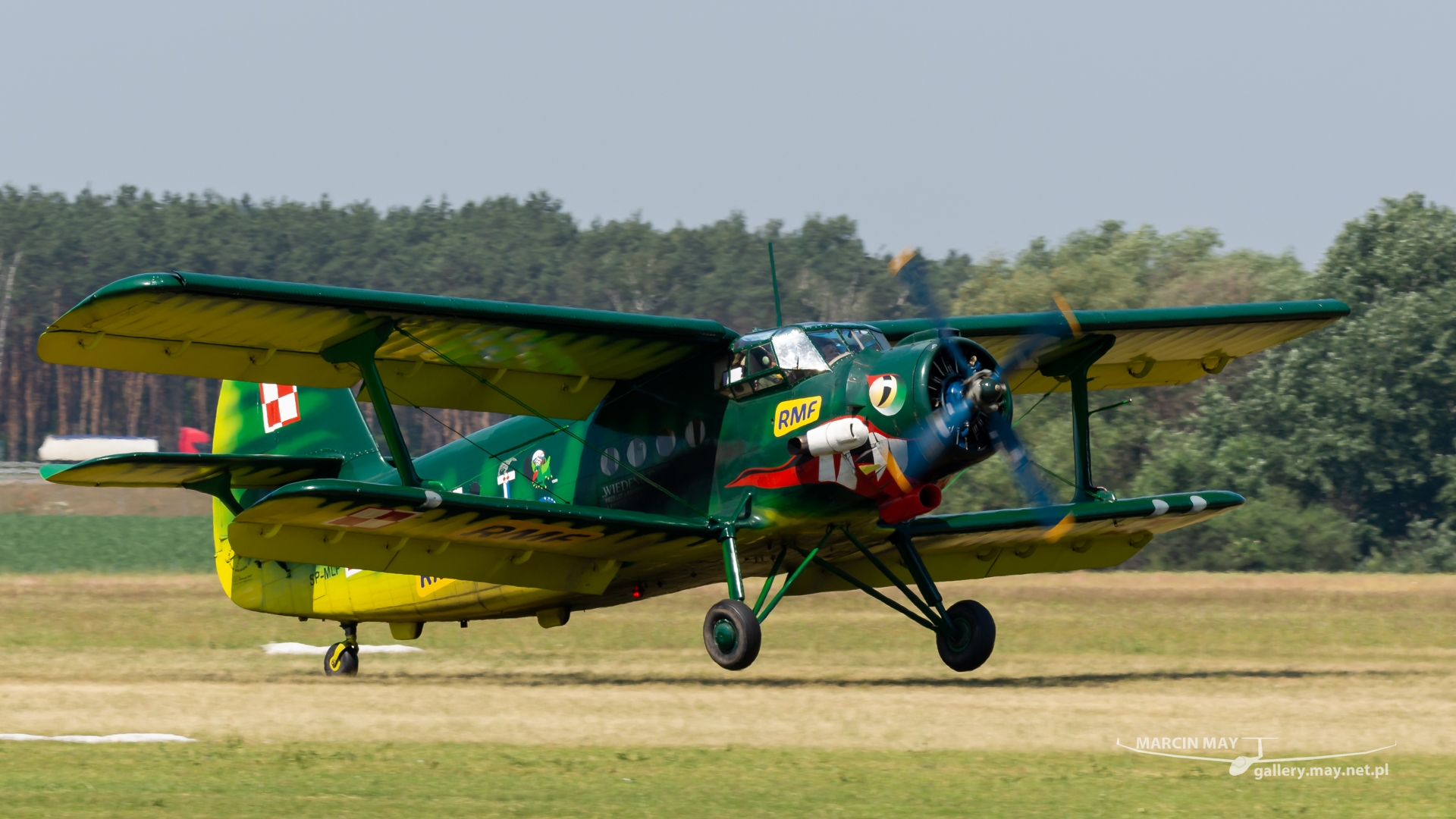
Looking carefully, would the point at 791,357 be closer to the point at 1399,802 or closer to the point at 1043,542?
the point at 1043,542

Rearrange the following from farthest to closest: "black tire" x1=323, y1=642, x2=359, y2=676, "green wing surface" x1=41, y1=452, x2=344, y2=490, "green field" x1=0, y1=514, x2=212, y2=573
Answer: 1. "green field" x1=0, y1=514, x2=212, y2=573
2. "black tire" x1=323, y1=642, x2=359, y2=676
3. "green wing surface" x1=41, y1=452, x2=344, y2=490

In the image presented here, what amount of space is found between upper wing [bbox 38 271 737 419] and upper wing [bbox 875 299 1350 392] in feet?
8.52

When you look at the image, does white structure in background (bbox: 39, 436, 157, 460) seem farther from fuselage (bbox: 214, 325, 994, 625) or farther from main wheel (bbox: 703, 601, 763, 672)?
main wheel (bbox: 703, 601, 763, 672)

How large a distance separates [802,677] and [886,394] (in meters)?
3.88

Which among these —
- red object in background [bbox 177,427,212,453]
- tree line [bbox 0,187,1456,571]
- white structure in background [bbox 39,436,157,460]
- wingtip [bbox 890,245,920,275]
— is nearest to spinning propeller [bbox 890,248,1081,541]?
wingtip [bbox 890,245,920,275]

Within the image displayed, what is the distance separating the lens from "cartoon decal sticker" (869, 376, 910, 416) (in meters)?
13.2

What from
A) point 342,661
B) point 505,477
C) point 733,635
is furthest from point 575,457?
point 342,661

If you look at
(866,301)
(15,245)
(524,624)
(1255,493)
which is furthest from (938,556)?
(15,245)

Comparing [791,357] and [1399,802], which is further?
[791,357]

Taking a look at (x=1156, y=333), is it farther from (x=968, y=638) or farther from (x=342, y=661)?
(x=342, y=661)

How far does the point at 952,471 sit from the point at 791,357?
169 cm

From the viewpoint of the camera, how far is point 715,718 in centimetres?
1279

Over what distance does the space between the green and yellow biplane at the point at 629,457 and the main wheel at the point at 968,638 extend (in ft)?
0.07

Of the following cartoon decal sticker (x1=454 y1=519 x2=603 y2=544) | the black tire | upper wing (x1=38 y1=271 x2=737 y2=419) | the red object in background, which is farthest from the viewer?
the red object in background
